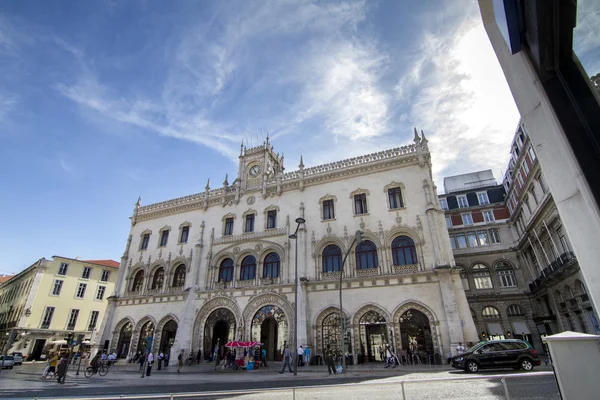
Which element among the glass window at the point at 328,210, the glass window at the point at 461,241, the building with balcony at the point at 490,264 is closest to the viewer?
the glass window at the point at 328,210

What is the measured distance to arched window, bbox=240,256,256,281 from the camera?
94.6 feet

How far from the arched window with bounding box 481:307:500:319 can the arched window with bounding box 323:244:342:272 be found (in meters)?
17.7

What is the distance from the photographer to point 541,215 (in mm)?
25766

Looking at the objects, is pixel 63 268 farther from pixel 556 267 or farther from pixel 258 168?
pixel 556 267

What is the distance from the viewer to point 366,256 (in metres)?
25.5

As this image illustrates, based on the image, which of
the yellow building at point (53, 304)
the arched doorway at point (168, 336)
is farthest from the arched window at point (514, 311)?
the yellow building at point (53, 304)

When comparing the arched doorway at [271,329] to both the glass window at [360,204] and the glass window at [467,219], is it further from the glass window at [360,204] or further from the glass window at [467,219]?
the glass window at [467,219]

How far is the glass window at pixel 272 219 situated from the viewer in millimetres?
30050

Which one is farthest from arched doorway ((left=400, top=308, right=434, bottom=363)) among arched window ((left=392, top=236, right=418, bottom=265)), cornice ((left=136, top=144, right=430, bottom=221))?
cornice ((left=136, top=144, right=430, bottom=221))

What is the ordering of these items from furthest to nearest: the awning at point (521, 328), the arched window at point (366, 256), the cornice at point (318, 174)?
1. the awning at point (521, 328)
2. the cornice at point (318, 174)
3. the arched window at point (366, 256)

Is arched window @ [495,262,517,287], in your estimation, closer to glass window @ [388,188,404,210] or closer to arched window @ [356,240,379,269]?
glass window @ [388,188,404,210]

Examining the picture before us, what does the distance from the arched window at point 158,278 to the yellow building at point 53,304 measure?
14.2 meters

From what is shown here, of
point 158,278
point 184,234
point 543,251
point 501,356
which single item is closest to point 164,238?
point 184,234

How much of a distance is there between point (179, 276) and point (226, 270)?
5.61 metres
